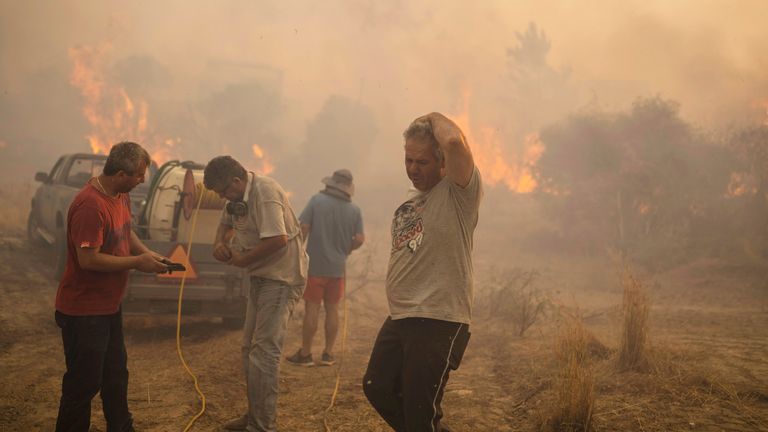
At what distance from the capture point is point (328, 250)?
243 inches

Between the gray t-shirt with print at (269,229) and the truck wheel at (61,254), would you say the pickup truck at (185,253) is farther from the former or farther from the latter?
the gray t-shirt with print at (269,229)

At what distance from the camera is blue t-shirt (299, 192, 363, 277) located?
6.16 meters

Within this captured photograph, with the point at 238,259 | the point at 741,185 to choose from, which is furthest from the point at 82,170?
the point at 741,185

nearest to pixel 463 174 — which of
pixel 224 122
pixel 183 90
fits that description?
pixel 224 122

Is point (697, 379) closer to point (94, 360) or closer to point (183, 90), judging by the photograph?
point (94, 360)

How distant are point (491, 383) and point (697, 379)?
1742mm

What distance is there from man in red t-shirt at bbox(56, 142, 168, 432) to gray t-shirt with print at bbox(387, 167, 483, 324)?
1.55m

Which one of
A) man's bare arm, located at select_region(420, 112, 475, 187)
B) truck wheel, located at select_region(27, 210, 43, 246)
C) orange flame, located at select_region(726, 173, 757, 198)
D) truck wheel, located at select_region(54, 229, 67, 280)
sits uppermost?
orange flame, located at select_region(726, 173, 757, 198)

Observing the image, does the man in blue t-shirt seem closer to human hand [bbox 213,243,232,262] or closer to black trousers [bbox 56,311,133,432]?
human hand [bbox 213,243,232,262]

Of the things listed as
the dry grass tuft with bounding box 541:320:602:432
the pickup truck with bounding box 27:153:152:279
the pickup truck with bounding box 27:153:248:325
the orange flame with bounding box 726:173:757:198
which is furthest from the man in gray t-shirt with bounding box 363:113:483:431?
the orange flame with bounding box 726:173:757:198

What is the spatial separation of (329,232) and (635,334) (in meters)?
3.26

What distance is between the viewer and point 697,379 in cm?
454

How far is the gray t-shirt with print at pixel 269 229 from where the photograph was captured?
373cm

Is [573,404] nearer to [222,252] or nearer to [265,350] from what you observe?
[265,350]
